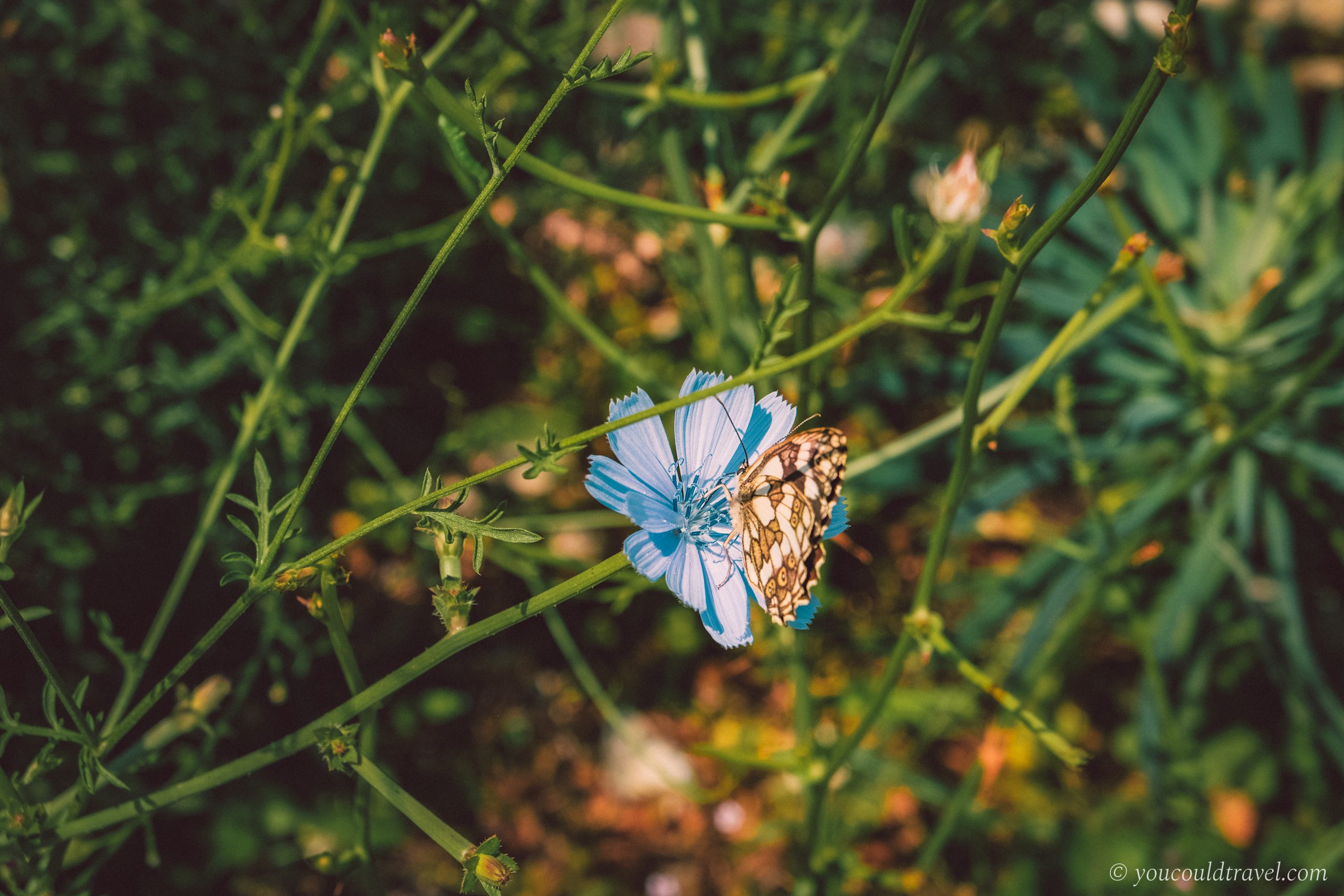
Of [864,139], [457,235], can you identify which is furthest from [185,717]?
[864,139]

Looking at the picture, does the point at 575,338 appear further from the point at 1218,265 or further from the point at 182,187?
the point at 1218,265

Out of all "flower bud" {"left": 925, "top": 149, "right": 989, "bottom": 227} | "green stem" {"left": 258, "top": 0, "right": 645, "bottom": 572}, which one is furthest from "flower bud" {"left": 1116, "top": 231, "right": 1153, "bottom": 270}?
"green stem" {"left": 258, "top": 0, "right": 645, "bottom": 572}

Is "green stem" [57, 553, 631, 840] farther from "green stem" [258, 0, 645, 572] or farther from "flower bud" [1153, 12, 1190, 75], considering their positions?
"flower bud" [1153, 12, 1190, 75]

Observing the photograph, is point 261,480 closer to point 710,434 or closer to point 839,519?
point 710,434

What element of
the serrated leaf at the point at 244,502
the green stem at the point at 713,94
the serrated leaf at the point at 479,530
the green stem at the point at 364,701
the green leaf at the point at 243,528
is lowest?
the green stem at the point at 364,701

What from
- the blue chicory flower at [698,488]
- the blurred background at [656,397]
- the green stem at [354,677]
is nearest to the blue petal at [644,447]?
the blue chicory flower at [698,488]

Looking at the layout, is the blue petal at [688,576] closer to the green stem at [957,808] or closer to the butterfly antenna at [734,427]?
the butterfly antenna at [734,427]
